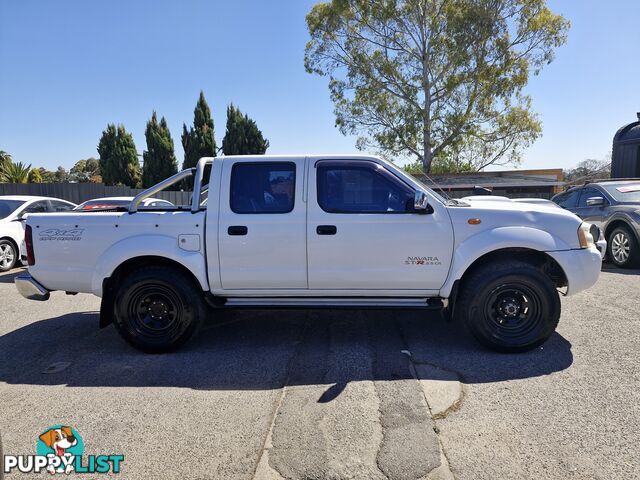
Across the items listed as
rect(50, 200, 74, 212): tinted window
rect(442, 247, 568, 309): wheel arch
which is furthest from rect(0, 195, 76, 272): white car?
rect(442, 247, 568, 309): wheel arch

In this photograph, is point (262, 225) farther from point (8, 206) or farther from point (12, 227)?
point (8, 206)

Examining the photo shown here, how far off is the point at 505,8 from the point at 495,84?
4.46m

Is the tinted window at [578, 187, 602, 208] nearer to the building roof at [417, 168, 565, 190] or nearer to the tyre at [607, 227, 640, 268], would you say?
the tyre at [607, 227, 640, 268]

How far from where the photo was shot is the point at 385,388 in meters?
3.54

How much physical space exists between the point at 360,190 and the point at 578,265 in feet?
7.24

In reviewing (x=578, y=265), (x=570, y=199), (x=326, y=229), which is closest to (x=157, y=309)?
(x=326, y=229)

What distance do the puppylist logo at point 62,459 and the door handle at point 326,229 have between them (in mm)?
2410

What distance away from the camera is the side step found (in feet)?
14.1

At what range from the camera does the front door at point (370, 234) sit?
4203 millimetres

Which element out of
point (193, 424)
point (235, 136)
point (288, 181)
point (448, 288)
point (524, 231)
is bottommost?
point (193, 424)

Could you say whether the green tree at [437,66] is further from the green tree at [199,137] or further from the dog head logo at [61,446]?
the dog head logo at [61,446]

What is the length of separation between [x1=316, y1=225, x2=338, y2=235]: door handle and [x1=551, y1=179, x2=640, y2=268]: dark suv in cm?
697

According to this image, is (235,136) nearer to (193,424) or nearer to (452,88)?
(452,88)

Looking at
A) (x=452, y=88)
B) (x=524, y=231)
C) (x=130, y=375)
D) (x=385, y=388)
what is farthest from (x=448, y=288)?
(x=452, y=88)
